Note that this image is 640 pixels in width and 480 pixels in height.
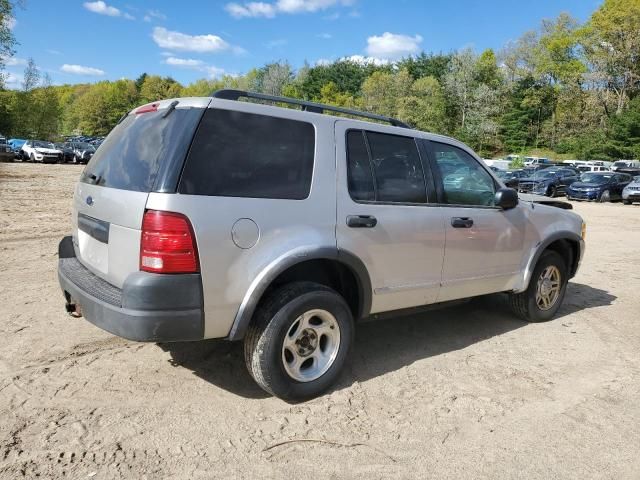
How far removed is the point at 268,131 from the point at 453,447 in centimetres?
223

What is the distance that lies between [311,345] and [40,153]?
37.4 meters

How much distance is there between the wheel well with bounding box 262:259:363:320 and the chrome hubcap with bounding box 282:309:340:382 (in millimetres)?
291

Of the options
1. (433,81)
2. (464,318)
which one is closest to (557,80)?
(433,81)

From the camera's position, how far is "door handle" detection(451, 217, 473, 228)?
4312 millimetres

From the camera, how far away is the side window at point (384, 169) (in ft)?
12.4

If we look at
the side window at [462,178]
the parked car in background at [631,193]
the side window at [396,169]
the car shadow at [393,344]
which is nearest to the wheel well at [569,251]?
the car shadow at [393,344]

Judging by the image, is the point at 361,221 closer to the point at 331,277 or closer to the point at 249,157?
the point at 331,277

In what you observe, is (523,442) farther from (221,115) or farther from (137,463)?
(221,115)

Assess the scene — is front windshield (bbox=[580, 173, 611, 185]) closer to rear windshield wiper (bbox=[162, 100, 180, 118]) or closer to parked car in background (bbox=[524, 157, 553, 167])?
parked car in background (bbox=[524, 157, 553, 167])

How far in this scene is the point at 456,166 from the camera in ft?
15.1

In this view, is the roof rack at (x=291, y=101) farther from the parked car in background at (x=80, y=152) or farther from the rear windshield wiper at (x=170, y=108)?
the parked car in background at (x=80, y=152)

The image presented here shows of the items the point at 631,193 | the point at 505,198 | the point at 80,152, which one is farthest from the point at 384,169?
the point at 80,152

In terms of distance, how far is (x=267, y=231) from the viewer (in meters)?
3.22

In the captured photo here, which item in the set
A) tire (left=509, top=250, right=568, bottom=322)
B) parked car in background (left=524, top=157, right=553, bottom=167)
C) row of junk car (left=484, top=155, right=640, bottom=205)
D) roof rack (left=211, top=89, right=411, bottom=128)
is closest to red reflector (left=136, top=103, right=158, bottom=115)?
roof rack (left=211, top=89, right=411, bottom=128)
